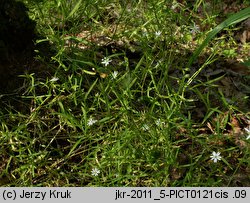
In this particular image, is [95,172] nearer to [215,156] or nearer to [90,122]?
[90,122]

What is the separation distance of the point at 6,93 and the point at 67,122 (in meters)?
0.41

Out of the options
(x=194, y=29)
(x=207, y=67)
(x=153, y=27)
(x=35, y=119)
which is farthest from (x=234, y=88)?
(x=35, y=119)

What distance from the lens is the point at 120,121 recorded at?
2.39 meters

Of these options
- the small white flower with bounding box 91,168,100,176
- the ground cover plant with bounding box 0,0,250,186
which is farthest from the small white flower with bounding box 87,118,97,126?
the small white flower with bounding box 91,168,100,176

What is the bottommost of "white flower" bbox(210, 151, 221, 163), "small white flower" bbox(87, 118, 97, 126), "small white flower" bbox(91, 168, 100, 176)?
"small white flower" bbox(91, 168, 100, 176)

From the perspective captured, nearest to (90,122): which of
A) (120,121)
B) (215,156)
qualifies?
(120,121)

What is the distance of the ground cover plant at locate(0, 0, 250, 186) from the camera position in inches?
88.6

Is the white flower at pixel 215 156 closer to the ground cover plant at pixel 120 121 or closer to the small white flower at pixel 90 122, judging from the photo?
the ground cover plant at pixel 120 121

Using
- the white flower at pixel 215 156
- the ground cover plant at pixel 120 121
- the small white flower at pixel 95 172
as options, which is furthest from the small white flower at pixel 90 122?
the white flower at pixel 215 156

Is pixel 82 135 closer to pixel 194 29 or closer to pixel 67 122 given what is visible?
pixel 67 122

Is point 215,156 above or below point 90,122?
below

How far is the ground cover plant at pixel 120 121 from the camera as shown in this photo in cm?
225

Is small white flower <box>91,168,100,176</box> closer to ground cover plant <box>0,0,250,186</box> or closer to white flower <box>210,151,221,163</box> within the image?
ground cover plant <box>0,0,250,186</box>

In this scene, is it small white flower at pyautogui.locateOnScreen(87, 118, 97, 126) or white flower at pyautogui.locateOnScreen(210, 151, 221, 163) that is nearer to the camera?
white flower at pyautogui.locateOnScreen(210, 151, 221, 163)
